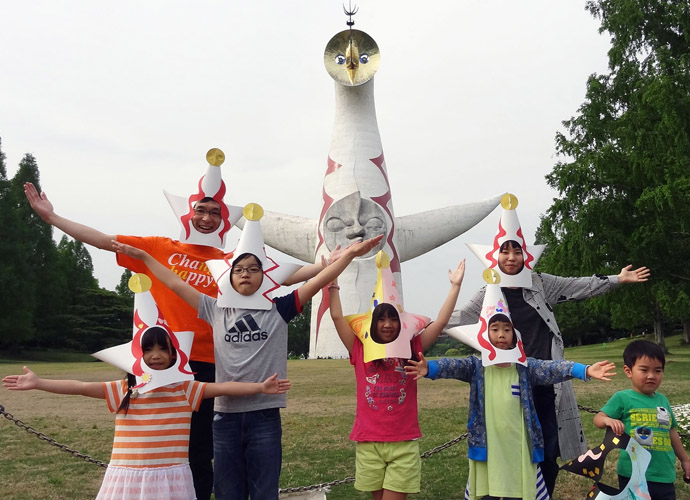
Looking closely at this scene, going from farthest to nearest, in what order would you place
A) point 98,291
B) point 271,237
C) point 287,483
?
point 98,291 → point 271,237 → point 287,483

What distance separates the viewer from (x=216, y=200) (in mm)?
3924

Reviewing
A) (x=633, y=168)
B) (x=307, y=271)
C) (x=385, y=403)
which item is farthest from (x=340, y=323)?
(x=633, y=168)

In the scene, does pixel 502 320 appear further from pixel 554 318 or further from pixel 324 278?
pixel 324 278

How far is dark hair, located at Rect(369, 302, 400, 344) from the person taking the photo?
3.42 meters

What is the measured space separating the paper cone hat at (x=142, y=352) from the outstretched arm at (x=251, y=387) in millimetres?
158

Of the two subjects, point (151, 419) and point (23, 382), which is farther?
point (151, 419)

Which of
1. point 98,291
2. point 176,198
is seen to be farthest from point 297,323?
point 176,198

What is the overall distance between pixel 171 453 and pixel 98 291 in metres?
31.9

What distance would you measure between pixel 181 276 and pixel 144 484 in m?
1.17

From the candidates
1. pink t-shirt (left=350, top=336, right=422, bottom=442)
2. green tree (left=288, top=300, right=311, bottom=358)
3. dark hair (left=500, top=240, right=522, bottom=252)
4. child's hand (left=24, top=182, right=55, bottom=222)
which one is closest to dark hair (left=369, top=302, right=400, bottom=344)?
pink t-shirt (left=350, top=336, right=422, bottom=442)

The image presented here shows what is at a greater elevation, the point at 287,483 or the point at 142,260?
the point at 142,260

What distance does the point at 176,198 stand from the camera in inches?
160

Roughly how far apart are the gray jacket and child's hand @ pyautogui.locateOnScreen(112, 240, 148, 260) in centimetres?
175

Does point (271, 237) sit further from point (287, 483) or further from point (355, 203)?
point (287, 483)
